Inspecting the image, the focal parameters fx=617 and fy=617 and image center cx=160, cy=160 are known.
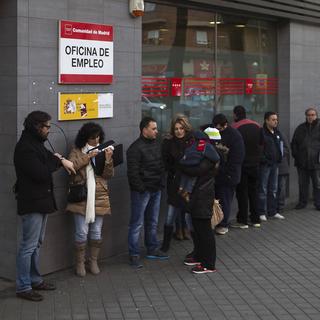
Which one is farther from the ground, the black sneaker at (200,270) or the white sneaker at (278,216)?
the white sneaker at (278,216)

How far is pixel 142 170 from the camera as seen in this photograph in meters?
7.00

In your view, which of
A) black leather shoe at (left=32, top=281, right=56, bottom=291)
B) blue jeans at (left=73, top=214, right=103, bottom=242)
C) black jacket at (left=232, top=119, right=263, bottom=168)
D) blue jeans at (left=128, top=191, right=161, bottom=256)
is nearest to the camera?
black leather shoe at (left=32, top=281, right=56, bottom=291)

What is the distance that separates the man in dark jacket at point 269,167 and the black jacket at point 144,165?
8.78ft

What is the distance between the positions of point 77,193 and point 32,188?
0.79 meters

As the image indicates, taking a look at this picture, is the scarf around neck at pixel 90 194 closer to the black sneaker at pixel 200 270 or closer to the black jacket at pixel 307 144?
the black sneaker at pixel 200 270

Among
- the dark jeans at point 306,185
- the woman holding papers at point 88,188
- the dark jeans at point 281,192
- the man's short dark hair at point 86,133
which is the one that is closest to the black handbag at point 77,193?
the woman holding papers at point 88,188

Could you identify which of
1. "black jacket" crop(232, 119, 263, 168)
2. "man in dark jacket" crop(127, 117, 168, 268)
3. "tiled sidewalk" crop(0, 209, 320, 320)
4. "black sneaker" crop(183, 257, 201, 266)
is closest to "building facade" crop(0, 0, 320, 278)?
"man in dark jacket" crop(127, 117, 168, 268)

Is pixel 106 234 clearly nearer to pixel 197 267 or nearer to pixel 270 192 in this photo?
pixel 197 267

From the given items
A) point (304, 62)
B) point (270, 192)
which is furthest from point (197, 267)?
point (304, 62)

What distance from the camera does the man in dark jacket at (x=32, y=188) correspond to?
18.5 feet

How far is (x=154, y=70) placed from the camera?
8.44 m

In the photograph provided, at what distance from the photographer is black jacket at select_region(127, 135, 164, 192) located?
6848 mm

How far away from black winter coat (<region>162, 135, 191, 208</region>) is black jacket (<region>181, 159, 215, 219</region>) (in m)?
0.28

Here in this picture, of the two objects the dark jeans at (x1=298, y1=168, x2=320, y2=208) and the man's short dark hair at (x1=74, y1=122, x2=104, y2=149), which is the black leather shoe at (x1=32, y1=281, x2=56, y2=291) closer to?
the man's short dark hair at (x1=74, y1=122, x2=104, y2=149)
